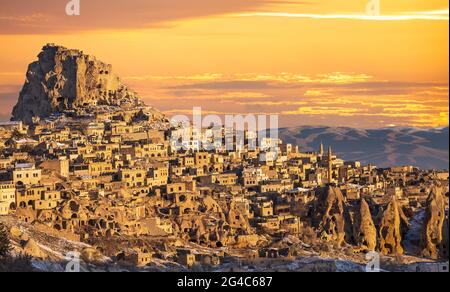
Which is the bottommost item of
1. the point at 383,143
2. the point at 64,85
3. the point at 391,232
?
the point at 391,232

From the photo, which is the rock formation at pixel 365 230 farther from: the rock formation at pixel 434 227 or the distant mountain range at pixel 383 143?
the distant mountain range at pixel 383 143

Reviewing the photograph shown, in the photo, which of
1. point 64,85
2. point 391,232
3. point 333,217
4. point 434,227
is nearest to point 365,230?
point 333,217

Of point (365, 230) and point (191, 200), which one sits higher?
point (191, 200)

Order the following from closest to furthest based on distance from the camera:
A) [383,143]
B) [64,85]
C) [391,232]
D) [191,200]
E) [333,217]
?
1. [191,200]
2. [333,217]
3. [391,232]
4. [64,85]
5. [383,143]

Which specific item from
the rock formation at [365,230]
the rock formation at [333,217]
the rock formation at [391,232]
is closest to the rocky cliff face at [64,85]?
the rock formation at [333,217]

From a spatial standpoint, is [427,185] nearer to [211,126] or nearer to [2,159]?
[211,126]

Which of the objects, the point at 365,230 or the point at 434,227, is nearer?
the point at 365,230

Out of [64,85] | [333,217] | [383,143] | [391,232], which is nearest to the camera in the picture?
[333,217]

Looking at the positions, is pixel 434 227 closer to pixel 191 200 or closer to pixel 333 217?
pixel 333 217

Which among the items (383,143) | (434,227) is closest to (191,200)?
(434,227)
